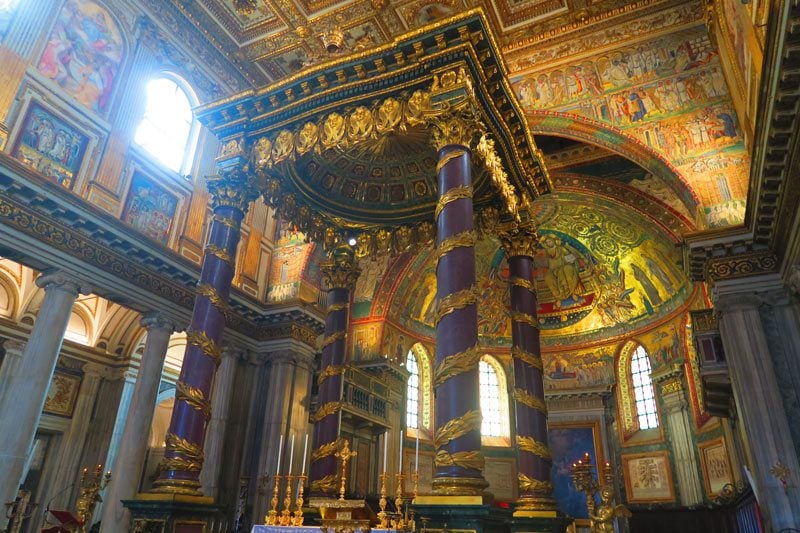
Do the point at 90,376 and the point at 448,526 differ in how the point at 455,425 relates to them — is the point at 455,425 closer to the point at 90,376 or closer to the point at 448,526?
the point at 448,526

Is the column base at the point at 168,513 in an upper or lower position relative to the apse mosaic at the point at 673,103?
lower

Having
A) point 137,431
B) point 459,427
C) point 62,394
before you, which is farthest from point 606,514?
point 62,394

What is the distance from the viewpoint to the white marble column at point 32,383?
27.3 feet

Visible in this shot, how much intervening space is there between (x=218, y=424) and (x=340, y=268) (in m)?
5.38

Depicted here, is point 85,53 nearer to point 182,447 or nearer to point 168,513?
point 182,447

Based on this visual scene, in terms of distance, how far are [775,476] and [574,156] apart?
31.9ft

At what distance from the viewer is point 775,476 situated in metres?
9.15

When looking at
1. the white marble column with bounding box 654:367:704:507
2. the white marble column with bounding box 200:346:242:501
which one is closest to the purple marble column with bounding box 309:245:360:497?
the white marble column with bounding box 200:346:242:501

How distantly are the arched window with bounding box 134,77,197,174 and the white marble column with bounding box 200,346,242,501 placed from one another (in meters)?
4.66

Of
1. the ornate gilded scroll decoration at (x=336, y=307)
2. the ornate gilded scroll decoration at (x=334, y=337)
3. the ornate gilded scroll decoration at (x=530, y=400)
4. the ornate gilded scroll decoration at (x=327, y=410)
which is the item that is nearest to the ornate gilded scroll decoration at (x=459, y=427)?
the ornate gilded scroll decoration at (x=530, y=400)

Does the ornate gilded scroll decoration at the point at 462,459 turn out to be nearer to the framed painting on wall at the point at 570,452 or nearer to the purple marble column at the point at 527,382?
the purple marble column at the point at 527,382

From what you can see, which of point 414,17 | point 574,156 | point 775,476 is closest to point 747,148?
point 574,156

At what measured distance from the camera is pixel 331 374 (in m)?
9.12

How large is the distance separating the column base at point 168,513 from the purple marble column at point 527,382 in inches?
154
